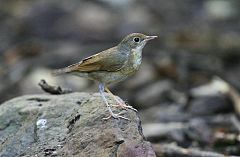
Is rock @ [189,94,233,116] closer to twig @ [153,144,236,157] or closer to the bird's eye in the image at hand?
twig @ [153,144,236,157]

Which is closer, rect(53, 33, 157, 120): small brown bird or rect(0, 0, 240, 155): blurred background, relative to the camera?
rect(53, 33, 157, 120): small brown bird

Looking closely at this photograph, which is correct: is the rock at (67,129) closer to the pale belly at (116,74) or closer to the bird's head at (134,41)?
the pale belly at (116,74)

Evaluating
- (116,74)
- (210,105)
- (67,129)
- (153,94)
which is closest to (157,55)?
(153,94)

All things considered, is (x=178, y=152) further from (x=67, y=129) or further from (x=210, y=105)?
(x=210, y=105)

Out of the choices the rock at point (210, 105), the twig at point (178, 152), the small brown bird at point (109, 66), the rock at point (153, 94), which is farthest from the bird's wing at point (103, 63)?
the rock at point (153, 94)

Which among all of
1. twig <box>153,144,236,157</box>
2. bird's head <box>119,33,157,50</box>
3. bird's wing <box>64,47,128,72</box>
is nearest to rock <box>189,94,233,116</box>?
twig <box>153,144,236,157</box>

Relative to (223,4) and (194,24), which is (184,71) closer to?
(194,24)
